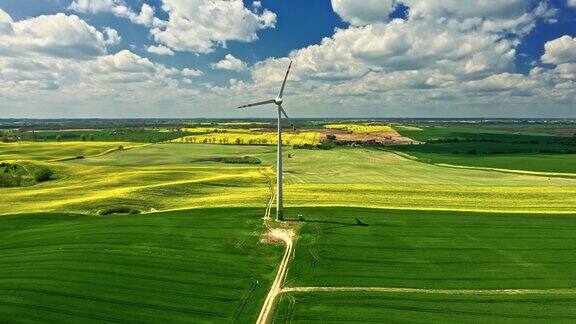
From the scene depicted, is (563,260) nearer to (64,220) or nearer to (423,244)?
(423,244)

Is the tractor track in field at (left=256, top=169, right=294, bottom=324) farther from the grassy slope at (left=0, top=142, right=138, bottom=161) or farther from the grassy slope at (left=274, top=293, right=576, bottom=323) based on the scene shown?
the grassy slope at (left=0, top=142, right=138, bottom=161)

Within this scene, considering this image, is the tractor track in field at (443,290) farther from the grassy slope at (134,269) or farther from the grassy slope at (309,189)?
Result: the grassy slope at (309,189)

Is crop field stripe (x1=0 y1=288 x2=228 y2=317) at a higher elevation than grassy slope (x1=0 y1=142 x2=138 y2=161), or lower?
lower

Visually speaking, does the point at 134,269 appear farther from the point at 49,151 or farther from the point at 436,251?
the point at 49,151

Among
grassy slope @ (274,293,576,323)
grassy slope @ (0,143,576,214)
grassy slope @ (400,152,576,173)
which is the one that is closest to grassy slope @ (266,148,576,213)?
grassy slope @ (0,143,576,214)

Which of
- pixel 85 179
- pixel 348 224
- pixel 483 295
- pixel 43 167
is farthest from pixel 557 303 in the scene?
pixel 43 167

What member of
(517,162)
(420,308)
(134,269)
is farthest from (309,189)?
(517,162)
